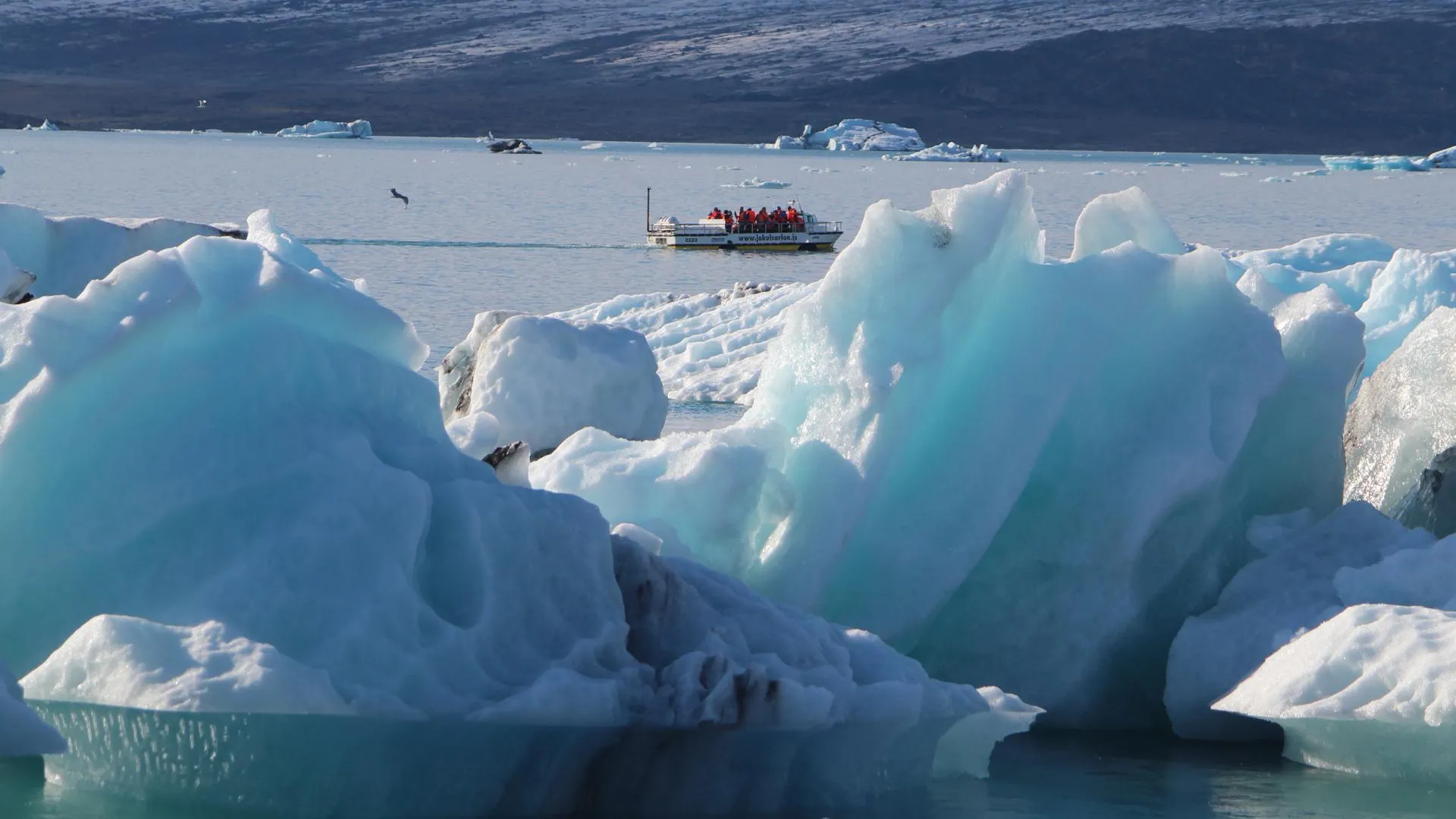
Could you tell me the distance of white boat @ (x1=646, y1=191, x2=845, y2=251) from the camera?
44.8 m

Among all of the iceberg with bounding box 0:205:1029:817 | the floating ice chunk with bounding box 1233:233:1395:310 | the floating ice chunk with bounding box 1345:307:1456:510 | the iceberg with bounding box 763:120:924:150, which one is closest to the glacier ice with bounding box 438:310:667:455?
the iceberg with bounding box 0:205:1029:817

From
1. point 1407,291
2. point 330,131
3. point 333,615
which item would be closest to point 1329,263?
point 1407,291

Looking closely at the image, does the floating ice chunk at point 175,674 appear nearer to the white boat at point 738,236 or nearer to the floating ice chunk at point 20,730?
the floating ice chunk at point 20,730

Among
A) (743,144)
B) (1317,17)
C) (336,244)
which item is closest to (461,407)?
(336,244)

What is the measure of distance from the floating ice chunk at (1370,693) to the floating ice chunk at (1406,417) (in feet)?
9.50

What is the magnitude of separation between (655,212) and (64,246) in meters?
47.8

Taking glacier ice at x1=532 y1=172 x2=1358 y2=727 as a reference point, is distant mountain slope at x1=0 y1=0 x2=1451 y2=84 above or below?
below

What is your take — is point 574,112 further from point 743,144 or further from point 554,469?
point 554,469

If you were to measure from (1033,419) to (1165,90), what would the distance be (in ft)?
494

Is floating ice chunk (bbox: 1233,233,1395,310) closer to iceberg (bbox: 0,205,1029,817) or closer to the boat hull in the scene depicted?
iceberg (bbox: 0,205,1029,817)

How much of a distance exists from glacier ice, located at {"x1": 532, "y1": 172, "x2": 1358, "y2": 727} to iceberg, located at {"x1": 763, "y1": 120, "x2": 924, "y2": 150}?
350 feet

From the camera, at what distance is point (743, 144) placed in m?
142

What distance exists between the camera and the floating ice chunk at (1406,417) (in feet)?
33.1

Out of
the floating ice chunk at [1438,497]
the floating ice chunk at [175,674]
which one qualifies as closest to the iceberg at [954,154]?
the floating ice chunk at [1438,497]
